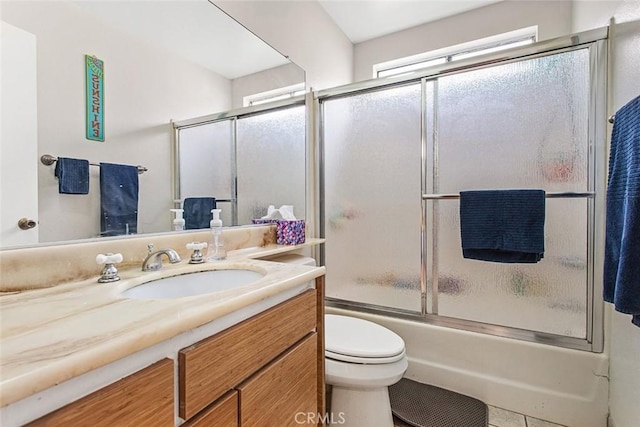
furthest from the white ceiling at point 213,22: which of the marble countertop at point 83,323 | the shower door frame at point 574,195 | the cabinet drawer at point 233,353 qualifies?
the cabinet drawer at point 233,353

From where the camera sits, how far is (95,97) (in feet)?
2.98

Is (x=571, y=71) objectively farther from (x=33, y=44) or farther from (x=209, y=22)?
(x=33, y=44)

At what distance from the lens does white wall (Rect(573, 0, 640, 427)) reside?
1.09m

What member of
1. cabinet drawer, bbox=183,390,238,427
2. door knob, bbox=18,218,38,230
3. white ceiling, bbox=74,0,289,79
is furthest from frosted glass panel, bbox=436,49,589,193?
door knob, bbox=18,218,38,230

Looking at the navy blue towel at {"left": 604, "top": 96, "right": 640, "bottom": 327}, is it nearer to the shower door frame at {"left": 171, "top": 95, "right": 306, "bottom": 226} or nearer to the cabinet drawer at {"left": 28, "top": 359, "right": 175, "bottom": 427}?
the cabinet drawer at {"left": 28, "top": 359, "right": 175, "bottom": 427}

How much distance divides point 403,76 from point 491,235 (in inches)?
40.1

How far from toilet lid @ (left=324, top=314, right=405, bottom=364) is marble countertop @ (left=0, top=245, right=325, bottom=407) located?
0.55 m

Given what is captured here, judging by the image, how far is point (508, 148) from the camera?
160cm

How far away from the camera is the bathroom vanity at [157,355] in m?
0.40

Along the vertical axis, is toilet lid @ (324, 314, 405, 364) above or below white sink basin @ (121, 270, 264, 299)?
below

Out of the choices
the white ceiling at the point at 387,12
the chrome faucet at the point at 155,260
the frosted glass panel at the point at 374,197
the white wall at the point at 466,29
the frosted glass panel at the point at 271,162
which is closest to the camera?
the chrome faucet at the point at 155,260

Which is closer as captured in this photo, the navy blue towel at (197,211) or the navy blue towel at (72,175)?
the navy blue towel at (72,175)

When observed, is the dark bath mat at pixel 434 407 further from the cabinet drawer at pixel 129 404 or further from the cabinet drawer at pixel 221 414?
the cabinet drawer at pixel 129 404

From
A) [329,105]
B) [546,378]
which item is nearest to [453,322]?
[546,378]
